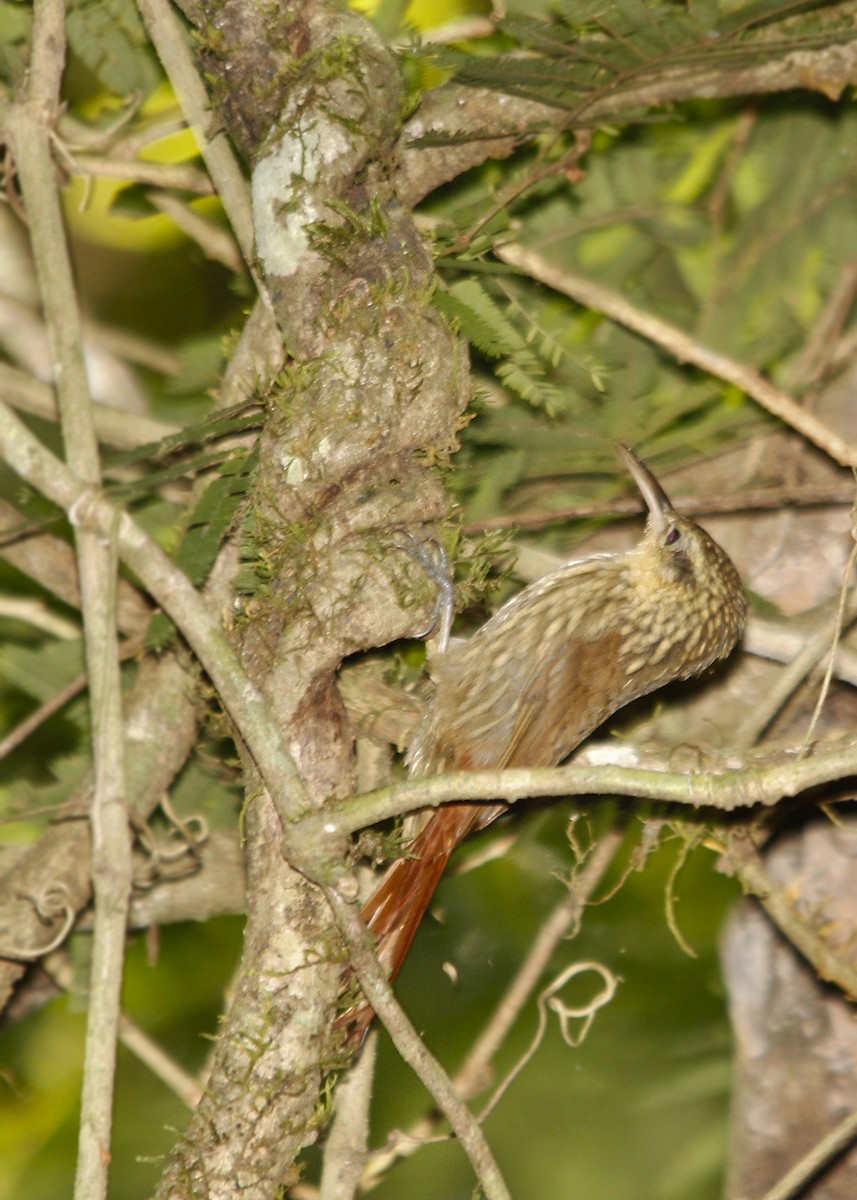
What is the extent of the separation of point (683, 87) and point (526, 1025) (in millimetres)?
2250

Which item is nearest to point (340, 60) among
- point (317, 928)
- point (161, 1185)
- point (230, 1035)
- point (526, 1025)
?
point (317, 928)

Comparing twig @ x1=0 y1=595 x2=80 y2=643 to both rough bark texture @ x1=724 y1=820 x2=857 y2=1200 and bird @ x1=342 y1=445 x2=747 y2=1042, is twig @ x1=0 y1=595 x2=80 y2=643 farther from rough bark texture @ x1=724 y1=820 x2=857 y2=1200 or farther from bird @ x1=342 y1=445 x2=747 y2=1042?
rough bark texture @ x1=724 y1=820 x2=857 y2=1200

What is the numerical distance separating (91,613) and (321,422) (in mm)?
507

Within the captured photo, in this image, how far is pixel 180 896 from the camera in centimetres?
332

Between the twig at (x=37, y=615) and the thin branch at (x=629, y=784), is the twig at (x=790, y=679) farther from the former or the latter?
the twig at (x=37, y=615)

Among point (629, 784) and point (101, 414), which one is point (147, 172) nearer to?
point (101, 414)

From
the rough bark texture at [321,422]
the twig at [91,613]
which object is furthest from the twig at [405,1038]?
the twig at [91,613]

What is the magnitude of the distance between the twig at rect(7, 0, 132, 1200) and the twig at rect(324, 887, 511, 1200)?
390 mm

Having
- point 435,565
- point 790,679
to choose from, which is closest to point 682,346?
point 790,679

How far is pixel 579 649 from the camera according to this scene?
285cm

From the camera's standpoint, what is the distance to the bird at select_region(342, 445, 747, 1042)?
2.76 meters

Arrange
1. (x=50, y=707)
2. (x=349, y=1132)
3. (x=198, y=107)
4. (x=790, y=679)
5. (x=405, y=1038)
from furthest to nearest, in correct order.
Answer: (x=50, y=707)
(x=790, y=679)
(x=349, y=1132)
(x=198, y=107)
(x=405, y=1038)

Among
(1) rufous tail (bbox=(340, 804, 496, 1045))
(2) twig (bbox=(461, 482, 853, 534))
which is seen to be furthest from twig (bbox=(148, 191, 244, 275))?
(1) rufous tail (bbox=(340, 804, 496, 1045))

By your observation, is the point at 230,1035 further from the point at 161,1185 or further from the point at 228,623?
the point at 228,623
